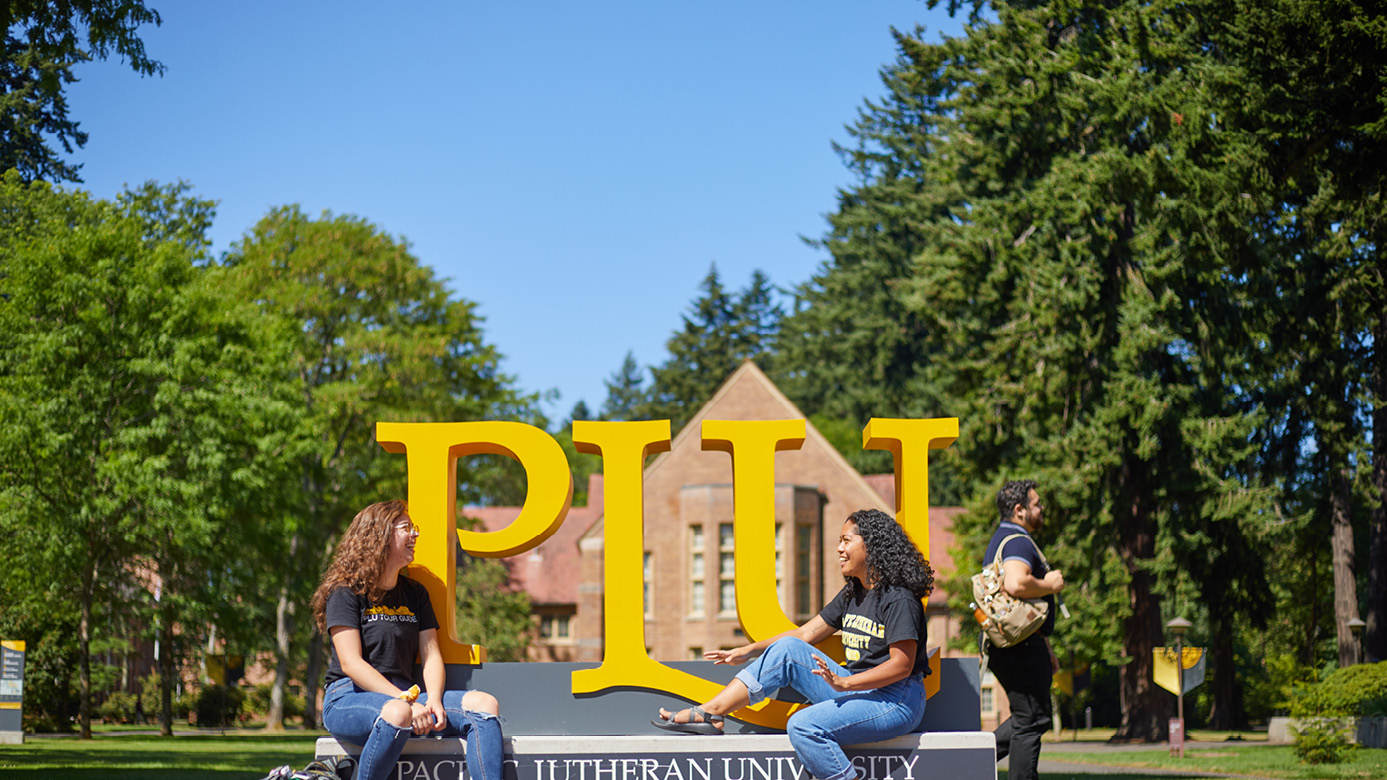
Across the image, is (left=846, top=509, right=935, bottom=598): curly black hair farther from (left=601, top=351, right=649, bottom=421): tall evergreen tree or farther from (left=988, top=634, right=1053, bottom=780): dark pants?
(left=601, top=351, right=649, bottom=421): tall evergreen tree

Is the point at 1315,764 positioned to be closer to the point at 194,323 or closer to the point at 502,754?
the point at 502,754

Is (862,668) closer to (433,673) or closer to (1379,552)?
(433,673)

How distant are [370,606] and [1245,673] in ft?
148

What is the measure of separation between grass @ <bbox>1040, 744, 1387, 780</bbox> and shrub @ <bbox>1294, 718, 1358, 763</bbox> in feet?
0.40

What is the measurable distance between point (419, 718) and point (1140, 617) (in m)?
24.9

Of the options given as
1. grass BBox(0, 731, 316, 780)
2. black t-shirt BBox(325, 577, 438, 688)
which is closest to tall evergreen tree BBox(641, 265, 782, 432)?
grass BBox(0, 731, 316, 780)

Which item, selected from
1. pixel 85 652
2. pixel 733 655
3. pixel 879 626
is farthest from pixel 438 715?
pixel 85 652

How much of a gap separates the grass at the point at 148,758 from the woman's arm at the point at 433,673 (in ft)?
22.0

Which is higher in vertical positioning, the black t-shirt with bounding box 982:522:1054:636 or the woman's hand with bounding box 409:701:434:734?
the black t-shirt with bounding box 982:522:1054:636

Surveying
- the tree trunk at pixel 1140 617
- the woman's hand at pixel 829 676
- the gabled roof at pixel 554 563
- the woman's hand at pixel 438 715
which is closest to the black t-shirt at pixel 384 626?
the woman's hand at pixel 438 715

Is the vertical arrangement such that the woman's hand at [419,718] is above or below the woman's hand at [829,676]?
below

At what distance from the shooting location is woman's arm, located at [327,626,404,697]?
21.6 ft

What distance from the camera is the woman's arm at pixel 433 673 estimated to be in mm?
6652

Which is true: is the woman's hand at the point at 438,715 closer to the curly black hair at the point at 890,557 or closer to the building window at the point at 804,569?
the curly black hair at the point at 890,557
